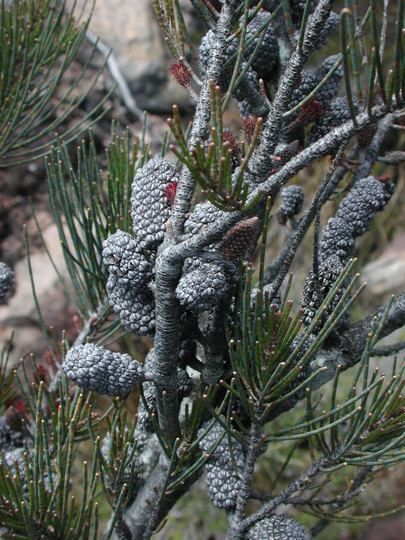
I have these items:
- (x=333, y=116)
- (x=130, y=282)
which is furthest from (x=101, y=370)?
(x=333, y=116)

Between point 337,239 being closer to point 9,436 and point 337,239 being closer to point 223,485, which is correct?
point 223,485

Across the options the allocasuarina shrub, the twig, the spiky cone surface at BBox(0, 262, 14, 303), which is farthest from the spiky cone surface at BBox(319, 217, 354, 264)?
the twig

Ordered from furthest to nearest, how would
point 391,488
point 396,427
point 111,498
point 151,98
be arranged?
point 151,98, point 391,488, point 111,498, point 396,427

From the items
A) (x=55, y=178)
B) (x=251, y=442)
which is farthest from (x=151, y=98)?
(x=251, y=442)

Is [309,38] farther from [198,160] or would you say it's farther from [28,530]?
[28,530]

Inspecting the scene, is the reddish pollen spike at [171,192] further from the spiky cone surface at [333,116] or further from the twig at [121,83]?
the twig at [121,83]
